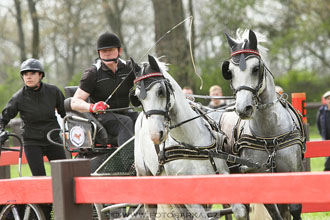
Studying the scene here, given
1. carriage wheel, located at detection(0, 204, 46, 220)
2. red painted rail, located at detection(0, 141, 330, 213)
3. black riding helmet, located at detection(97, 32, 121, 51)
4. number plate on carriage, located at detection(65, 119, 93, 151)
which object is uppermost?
black riding helmet, located at detection(97, 32, 121, 51)

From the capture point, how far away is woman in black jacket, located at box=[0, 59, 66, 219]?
6.27m

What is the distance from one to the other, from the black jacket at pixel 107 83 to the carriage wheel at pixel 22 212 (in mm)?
1332

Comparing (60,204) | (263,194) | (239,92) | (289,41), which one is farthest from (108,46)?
(289,41)

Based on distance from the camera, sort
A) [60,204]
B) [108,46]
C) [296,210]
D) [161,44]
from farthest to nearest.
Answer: [161,44]
[108,46]
[296,210]
[60,204]

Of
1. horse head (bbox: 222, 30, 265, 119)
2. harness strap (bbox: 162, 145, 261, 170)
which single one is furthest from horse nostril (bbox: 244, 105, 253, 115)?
harness strap (bbox: 162, 145, 261, 170)

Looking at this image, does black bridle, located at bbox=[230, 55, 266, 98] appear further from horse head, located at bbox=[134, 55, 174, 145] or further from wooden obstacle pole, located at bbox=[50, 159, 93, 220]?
wooden obstacle pole, located at bbox=[50, 159, 93, 220]

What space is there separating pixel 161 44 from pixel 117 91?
7.58 meters

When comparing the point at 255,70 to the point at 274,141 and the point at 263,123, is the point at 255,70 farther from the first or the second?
the point at 274,141

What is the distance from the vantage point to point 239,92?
4664 millimetres

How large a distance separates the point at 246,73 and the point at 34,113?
2.72 m

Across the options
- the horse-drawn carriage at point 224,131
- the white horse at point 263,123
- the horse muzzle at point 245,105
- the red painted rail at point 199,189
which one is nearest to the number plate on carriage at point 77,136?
the horse-drawn carriage at point 224,131

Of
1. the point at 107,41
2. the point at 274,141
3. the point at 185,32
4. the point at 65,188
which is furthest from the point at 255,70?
the point at 185,32

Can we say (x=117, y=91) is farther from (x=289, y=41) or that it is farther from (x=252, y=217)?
(x=289, y=41)

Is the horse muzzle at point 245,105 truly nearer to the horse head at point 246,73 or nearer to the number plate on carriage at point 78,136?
the horse head at point 246,73
